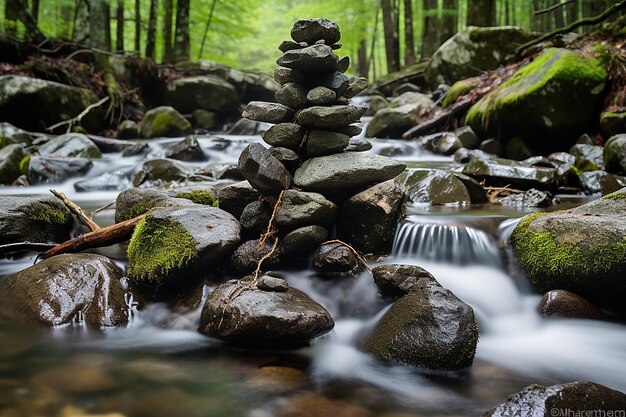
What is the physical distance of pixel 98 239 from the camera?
443 cm

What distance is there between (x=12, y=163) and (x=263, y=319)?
724 cm

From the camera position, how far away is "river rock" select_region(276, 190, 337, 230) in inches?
156

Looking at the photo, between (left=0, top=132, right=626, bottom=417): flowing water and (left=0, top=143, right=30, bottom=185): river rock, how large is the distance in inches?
173

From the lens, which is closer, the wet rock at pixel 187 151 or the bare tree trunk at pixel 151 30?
the wet rock at pixel 187 151

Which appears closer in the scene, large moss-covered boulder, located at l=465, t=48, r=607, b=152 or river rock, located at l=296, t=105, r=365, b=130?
river rock, located at l=296, t=105, r=365, b=130

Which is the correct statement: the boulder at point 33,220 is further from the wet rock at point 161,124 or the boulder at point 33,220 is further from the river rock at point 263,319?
the wet rock at point 161,124

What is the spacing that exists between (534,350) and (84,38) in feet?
51.2

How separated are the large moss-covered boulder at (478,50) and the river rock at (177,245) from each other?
35.3 ft

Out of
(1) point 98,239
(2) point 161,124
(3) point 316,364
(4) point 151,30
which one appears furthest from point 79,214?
(4) point 151,30

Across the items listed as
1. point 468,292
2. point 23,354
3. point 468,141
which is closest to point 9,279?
point 23,354

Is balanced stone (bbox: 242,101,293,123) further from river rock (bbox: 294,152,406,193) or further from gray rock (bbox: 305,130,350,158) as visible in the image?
river rock (bbox: 294,152,406,193)

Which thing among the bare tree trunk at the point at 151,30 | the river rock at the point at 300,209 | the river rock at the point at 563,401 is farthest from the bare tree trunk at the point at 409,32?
the river rock at the point at 563,401

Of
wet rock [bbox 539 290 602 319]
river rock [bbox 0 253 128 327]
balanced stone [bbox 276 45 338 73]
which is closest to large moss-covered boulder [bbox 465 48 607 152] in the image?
balanced stone [bbox 276 45 338 73]

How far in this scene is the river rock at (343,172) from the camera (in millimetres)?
4164
